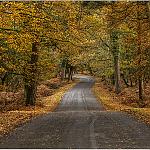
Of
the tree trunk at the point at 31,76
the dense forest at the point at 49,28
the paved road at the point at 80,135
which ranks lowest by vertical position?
the paved road at the point at 80,135

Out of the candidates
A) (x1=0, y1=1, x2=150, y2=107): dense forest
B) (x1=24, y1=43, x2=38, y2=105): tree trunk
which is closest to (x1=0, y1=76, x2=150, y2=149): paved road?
Answer: (x1=0, y1=1, x2=150, y2=107): dense forest

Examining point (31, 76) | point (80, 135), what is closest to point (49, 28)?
point (80, 135)

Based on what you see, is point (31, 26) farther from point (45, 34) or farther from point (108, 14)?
point (108, 14)

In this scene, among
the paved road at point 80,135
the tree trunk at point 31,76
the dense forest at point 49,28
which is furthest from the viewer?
the tree trunk at point 31,76

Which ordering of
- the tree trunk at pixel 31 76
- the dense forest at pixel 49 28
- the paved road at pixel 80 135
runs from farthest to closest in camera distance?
1. the tree trunk at pixel 31 76
2. the dense forest at pixel 49 28
3. the paved road at pixel 80 135

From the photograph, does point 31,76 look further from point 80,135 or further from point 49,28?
point 80,135

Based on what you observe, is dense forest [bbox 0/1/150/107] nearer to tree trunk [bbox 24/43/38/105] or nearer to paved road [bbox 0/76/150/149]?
tree trunk [bbox 24/43/38/105]

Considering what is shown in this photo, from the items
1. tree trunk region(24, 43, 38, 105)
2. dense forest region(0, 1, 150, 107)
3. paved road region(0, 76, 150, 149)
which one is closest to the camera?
paved road region(0, 76, 150, 149)

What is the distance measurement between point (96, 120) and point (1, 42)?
26.1 feet

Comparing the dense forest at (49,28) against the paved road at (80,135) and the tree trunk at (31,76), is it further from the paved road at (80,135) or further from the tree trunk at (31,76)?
the paved road at (80,135)

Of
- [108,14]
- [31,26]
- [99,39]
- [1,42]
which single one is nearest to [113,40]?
[99,39]

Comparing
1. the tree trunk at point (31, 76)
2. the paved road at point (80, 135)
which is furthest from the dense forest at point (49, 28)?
the paved road at point (80, 135)

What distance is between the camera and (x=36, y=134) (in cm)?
1586

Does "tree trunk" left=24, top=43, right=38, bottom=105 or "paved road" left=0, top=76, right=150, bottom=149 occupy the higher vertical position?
"tree trunk" left=24, top=43, right=38, bottom=105
